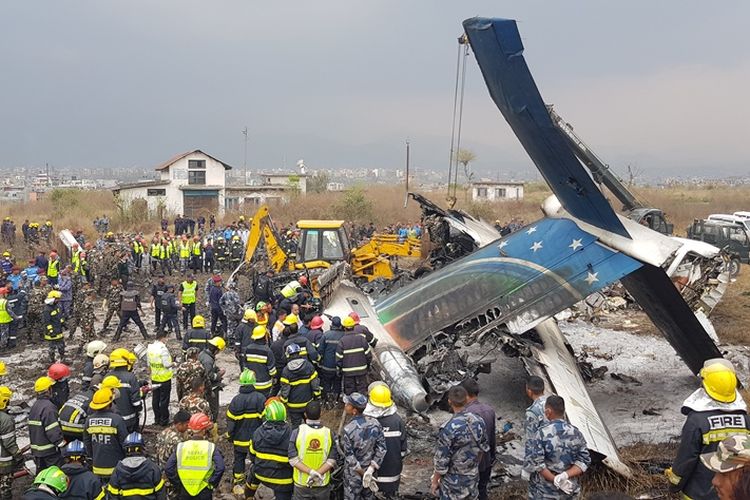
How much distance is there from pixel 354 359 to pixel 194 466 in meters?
4.03

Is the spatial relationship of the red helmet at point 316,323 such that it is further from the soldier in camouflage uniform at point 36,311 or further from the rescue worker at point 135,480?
the soldier in camouflage uniform at point 36,311

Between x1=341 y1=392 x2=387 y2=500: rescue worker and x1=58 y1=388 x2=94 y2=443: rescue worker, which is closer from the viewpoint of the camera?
x1=341 y1=392 x2=387 y2=500: rescue worker

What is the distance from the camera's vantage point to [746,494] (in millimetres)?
2951

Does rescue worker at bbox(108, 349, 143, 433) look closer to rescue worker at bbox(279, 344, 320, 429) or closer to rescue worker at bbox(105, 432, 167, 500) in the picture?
rescue worker at bbox(279, 344, 320, 429)

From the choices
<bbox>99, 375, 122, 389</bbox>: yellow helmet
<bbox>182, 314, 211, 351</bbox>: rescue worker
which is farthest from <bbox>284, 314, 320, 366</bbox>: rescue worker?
<bbox>99, 375, 122, 389</bbox>: yellow helmet

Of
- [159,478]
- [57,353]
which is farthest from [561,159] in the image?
[57,353]

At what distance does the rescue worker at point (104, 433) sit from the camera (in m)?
6.37

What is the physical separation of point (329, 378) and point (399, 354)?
1.48 meters

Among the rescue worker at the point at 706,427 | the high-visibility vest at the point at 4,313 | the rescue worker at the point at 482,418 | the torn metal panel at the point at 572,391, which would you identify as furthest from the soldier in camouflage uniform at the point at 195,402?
the high-visibility vest at the point at 4,313

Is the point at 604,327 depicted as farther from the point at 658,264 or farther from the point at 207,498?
the point at 207,498

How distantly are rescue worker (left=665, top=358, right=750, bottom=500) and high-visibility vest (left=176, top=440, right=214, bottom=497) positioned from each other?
173 inches

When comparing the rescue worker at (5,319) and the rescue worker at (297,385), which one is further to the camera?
the rescue worker at (5,319)

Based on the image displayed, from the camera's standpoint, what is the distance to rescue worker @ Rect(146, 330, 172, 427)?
9500 millimetres

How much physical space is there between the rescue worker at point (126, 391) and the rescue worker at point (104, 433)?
47.2 inches
